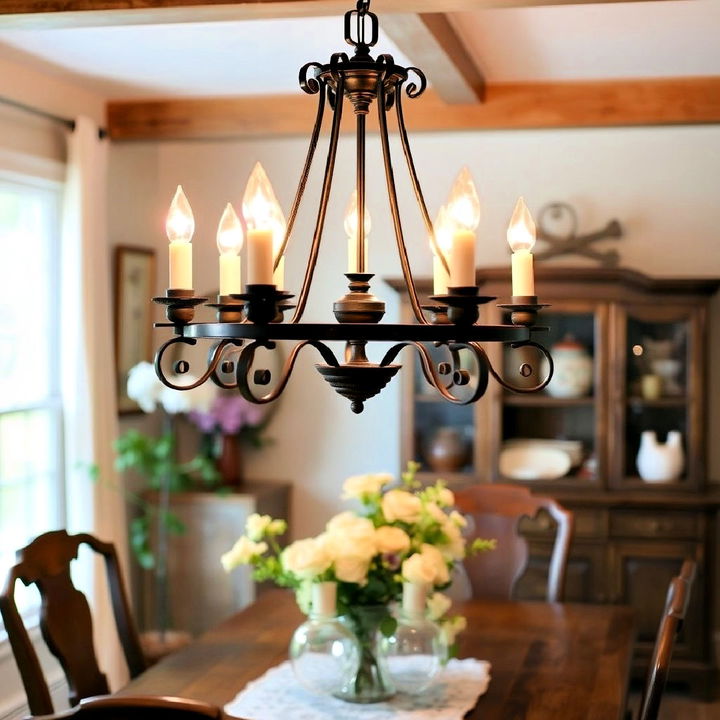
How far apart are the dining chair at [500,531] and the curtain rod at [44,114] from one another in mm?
2088

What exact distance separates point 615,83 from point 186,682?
294 cm

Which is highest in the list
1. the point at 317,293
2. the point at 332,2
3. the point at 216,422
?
the point at 332,2

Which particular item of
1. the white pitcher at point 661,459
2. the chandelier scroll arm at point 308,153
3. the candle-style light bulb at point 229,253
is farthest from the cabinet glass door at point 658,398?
the candle-style light bulb at point 229,253

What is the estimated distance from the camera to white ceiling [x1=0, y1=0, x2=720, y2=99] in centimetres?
364

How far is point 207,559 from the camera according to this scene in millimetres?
5094

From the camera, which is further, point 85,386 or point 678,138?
point 678,138

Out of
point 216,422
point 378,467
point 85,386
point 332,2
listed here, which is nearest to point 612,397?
point 378,467

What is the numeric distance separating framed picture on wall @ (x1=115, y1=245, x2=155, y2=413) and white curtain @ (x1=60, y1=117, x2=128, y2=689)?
1.02 feet

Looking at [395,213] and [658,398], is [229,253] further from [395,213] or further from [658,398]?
[658,398]

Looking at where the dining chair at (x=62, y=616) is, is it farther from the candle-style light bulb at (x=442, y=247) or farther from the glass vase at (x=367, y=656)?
the candle-style light bulb at (x=442, y=247)

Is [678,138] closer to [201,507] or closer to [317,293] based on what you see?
[317,293]

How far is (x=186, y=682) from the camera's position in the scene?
9.14ft

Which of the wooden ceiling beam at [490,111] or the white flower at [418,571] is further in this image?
the wooden ceiling beam at [490,111]

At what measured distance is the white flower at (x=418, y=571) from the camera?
2639mm
